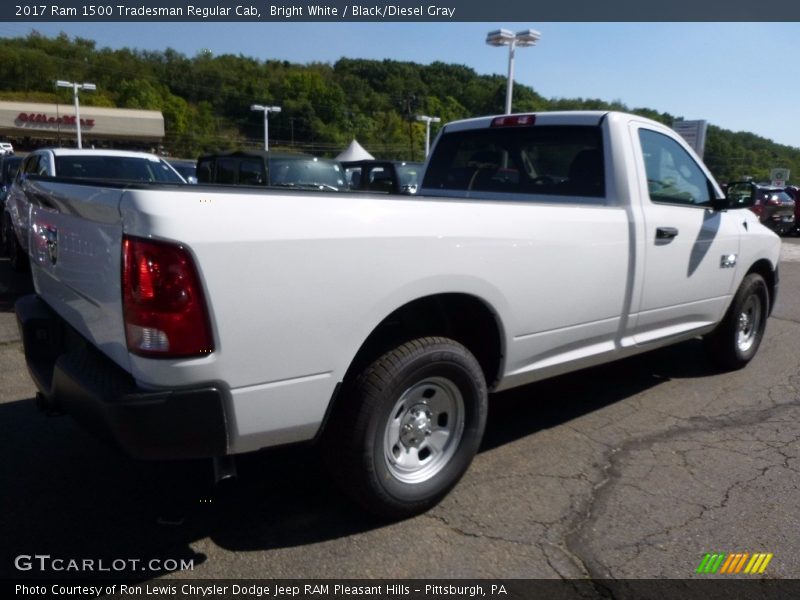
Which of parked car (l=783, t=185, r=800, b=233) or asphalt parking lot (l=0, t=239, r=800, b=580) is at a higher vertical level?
parked car (l=783, t=185, r=800, b=233)

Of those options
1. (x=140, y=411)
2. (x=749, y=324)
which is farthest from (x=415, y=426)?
(x=749, y=324)

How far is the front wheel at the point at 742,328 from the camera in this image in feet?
17.3

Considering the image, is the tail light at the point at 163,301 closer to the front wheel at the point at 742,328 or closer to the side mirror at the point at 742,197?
the side mirror at the point at 742,197

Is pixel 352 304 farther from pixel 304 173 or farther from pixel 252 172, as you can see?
pixel 252 172

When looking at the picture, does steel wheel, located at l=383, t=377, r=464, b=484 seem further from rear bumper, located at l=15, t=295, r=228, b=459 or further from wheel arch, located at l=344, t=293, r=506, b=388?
rear bumper, located at l=15, t=295, r=228, b=459

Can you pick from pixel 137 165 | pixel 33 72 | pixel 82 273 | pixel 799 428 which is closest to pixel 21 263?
pixel 137 165

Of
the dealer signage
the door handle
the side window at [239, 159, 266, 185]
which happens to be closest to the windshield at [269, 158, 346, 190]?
the side window at [239, 159, 266, 185]

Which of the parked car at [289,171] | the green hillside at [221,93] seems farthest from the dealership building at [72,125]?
the parked car at [289,171]

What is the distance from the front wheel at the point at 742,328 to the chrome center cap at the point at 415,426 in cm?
323

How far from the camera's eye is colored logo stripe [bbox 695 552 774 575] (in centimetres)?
274

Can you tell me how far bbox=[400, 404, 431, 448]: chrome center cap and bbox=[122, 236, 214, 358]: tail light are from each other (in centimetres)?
109

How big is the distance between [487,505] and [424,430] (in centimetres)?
49

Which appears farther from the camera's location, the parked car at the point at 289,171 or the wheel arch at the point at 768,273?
the parked car at the point at 289,171

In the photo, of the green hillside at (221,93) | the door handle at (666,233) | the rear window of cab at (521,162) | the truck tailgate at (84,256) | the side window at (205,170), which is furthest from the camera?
the green hillside at (221,93)
